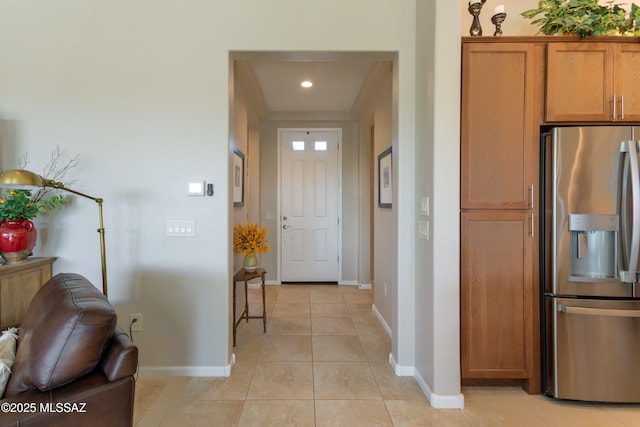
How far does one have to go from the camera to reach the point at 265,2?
2100 millimetres

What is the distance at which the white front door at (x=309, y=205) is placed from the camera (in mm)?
4609

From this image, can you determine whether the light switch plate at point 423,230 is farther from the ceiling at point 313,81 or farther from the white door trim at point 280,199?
the white door trim at point 280,199

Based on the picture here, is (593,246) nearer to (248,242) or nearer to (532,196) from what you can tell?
(532,196)

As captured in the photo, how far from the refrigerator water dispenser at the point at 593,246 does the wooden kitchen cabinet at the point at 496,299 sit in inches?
8.8

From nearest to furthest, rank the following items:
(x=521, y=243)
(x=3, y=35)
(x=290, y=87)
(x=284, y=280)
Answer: (x=521, y=243), (x=3, y=35), (x=290, y=87), (x=284, y=280)

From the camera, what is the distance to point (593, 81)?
6.03 ft

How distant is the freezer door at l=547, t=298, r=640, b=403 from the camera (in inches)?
68.9

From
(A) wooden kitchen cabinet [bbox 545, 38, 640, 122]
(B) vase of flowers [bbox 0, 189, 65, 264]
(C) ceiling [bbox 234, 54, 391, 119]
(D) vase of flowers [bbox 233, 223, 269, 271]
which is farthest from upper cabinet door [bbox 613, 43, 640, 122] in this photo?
(B) vase of flowers [bbox 0, 189, 65, 264]

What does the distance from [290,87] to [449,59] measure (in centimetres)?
209

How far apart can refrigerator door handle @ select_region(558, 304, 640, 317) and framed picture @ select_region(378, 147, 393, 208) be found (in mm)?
1509

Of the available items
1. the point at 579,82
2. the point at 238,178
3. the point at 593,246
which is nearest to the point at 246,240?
the point at 238,178

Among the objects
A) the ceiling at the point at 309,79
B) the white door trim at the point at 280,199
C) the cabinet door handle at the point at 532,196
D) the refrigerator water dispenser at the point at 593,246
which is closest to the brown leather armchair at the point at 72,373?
the ceiling at the point at 309,79

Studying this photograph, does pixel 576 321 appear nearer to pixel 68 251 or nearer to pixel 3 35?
pixel 68 251

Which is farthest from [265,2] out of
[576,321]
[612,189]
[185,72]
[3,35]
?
[576,321]
